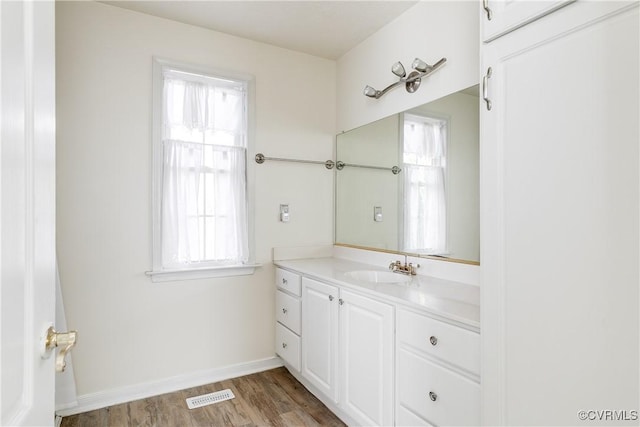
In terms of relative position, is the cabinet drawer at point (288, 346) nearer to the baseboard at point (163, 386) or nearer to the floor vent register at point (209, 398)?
the baseboard at point (163, 386)

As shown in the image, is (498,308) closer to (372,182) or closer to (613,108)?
(613,108)

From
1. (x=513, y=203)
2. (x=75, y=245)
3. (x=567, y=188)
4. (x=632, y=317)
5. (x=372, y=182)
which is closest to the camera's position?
(x=632, y=317)

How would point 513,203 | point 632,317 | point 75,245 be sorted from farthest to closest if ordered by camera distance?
point 75,245 < point 513,203 < point 632,317

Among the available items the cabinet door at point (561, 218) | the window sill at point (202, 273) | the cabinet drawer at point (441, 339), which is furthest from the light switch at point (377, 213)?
the cabinet door at point (561, 218)

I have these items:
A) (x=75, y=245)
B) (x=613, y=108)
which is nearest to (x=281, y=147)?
(x=75, y=245)

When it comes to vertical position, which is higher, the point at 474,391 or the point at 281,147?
the point at 281,147

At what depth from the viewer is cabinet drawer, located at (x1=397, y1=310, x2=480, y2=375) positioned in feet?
4.36

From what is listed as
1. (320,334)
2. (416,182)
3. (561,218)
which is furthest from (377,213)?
(561,218)

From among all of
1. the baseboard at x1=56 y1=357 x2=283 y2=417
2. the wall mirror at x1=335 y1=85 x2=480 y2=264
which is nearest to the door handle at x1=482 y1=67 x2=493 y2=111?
the wall mirror at x1=335 y1=85 x2=480 y2=264

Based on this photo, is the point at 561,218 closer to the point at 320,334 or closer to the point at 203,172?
the point at 320,334

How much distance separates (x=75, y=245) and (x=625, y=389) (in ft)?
8.59

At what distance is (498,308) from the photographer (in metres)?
1.16

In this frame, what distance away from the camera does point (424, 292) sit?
5.84ft

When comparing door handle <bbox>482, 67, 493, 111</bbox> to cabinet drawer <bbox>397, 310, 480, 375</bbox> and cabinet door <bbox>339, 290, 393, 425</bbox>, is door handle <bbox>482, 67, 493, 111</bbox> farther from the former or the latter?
cabinet door <bbox>339, 290, 393, 425</bbox>
